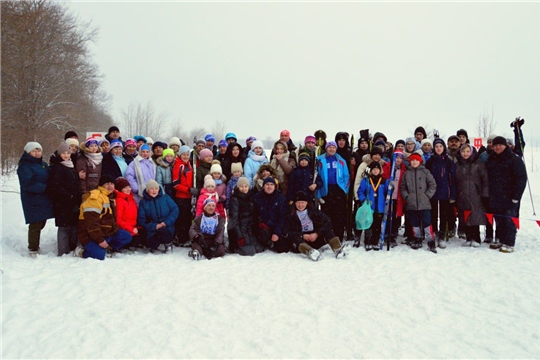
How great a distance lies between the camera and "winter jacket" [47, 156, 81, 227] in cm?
616

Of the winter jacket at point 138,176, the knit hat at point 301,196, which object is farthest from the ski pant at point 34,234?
the knit hat at point 301,196

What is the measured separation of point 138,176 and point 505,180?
275 inches

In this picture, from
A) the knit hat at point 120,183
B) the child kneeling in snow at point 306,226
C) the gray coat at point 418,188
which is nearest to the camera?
the knit hat at point 120,183

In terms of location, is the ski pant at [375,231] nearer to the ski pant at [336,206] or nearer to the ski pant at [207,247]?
the ski pant at [336,206]

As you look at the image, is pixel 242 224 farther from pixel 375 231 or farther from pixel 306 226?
pixel 375 231

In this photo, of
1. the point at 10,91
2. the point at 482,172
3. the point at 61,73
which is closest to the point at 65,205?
the point at 482,172

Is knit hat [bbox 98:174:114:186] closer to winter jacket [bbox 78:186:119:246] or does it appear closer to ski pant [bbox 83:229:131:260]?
winter jacket [bbox 78:186:119:246]

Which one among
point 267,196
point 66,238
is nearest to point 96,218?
point 66,238

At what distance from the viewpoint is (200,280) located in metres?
4.98

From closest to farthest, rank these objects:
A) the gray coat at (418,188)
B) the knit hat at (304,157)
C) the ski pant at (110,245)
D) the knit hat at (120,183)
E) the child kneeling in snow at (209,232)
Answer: the ski pant at (110,245)
the child kneeling in snow at (209,232)
the knit hat at (120,183)
the gray coat at (418,188)
the knit hat at (304,157)

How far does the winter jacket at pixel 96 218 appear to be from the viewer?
19.3ft

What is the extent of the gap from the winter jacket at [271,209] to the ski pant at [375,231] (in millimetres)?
1752

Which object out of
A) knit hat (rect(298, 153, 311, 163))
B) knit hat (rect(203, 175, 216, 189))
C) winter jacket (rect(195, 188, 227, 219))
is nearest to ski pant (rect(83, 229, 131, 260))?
winter jacket (rect(195, 188, 227, 219))

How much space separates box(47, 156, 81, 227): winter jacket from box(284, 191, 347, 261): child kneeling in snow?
3.86 meters
